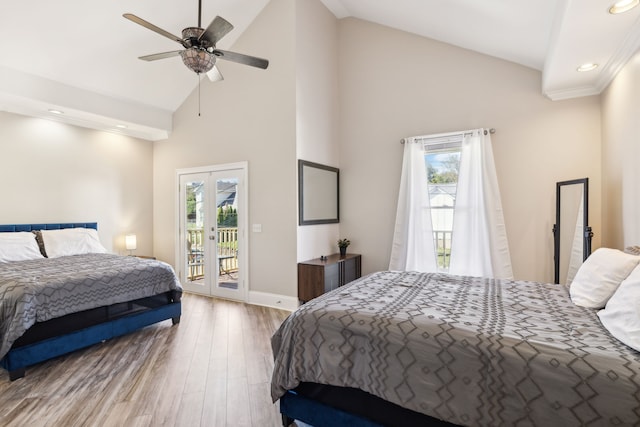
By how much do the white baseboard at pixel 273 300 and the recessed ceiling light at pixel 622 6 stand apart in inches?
162

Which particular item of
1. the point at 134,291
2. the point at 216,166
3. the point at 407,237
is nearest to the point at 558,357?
the point at 407,237

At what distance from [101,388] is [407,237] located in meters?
3.79

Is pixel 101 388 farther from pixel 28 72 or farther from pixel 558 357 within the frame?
pixel 28 72

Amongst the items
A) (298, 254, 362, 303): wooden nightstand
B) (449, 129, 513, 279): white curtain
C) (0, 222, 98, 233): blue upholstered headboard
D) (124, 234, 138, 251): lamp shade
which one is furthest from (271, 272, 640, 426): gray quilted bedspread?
(124, 234, 138, 251): lamp shade

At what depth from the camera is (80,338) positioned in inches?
123

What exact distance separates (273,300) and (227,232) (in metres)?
1.32

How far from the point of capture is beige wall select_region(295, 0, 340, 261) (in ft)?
15.2

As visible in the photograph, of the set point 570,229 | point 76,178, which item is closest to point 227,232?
point 76,178

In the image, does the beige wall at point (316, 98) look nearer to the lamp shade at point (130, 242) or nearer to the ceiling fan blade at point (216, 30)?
the ceiling fan blade at point (216, 30)

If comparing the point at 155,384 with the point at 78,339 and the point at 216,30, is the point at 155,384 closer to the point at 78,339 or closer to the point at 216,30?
the point at 78,339

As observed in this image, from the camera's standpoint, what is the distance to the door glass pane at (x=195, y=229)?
557cm

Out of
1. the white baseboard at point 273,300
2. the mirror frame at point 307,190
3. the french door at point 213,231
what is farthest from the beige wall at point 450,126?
the french door at point 213,231

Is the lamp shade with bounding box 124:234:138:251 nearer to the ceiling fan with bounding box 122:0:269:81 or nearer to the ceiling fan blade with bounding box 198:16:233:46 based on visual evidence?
the ceiling fan with bounding box 122:0:269:81

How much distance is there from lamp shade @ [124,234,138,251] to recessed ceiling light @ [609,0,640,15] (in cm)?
655
